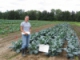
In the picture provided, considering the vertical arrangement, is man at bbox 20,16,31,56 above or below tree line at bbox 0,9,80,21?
above

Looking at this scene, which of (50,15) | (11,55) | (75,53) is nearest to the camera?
(75,53)

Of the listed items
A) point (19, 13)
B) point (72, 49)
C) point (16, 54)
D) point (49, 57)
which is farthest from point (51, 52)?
point (19, 13)

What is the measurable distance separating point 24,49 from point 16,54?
2.08 ft

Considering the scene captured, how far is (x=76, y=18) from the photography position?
7662cm

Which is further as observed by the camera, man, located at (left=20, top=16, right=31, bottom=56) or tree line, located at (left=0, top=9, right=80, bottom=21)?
tree line, located at (left=0, top=9, right=80, bottom=21)

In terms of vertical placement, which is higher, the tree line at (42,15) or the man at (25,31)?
the man at (25,31)

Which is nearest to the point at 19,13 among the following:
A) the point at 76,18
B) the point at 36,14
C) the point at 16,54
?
the point at 36,14

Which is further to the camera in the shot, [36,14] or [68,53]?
[36,14]

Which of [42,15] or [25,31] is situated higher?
[25,31]

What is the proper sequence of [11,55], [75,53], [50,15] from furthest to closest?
[50,15] → [11,55] → [75,53]

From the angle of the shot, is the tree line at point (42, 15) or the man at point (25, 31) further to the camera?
the tree line at point (42, 15)

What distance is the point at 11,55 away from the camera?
949 cm

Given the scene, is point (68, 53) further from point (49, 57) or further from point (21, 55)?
point (21, 55)

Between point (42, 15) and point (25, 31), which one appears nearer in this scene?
point (25, 31)
